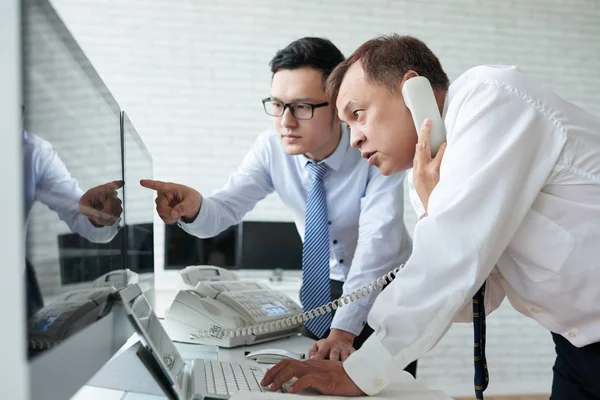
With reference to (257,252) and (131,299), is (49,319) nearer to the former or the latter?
(131,299)

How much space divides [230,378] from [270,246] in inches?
116

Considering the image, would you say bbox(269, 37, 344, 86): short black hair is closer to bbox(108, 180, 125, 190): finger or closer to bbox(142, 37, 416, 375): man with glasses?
bbox(142, 37, 416, 375): man with glasses

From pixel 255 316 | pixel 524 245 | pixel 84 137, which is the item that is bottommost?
pixel 255 316

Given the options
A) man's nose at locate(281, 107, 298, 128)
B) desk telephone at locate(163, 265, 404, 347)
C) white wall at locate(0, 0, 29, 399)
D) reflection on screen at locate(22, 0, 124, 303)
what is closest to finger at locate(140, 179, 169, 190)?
desk telephone at locate(163, 265, 404, 347)

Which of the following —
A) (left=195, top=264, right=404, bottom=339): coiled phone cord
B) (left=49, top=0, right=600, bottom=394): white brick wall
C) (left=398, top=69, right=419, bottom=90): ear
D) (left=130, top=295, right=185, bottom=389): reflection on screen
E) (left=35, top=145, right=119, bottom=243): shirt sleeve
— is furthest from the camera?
(left=49, top=0, right=600, bottom=394): white brick wall

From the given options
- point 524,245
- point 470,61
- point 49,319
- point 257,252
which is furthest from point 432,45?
point 49,319

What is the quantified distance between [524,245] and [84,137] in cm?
74

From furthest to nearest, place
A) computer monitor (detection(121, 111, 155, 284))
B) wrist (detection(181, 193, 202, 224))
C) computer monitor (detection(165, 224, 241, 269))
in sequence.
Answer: computer monitor (detection(165, 224, 241, 269)) → wrist (detection(181, 193, 202, 224)) → computer monitor (detection(121, 111, 155, 284))

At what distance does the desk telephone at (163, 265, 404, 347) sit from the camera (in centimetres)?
164

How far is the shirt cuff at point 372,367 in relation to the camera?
1039 mm

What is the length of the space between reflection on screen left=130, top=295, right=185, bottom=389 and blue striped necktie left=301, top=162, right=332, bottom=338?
35.8 inches

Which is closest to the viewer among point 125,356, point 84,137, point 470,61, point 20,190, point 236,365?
point 20,190

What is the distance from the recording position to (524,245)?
1.09 metres

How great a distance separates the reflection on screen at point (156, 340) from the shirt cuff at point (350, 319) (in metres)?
0.63
